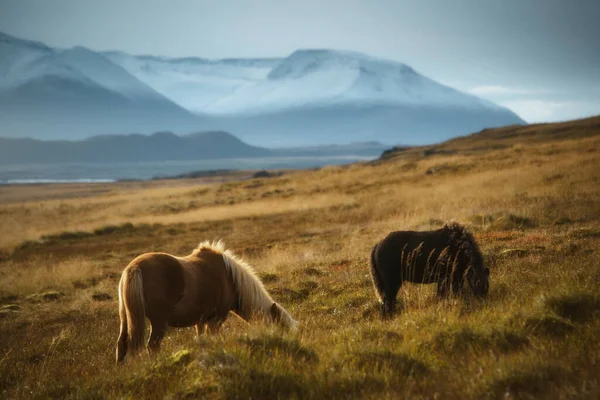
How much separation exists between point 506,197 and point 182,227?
732 inches

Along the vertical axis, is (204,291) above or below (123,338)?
above

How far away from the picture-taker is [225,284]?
346 inches

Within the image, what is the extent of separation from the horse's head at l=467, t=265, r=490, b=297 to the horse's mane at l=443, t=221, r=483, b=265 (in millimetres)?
166

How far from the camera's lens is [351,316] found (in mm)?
9273

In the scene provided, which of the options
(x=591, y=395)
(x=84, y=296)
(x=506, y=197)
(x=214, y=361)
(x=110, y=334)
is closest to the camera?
(x=591, y=395)

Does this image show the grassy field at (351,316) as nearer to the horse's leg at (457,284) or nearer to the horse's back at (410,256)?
the horse's leg at (457,284)

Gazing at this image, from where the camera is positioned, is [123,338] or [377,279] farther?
[377,279]

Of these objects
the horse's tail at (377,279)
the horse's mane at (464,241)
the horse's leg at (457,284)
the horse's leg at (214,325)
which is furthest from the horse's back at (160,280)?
the horse's mane at (464,241)

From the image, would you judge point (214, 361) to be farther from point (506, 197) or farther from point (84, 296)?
point (506, 197)

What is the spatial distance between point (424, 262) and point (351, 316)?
1523mm

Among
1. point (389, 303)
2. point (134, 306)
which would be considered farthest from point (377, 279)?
point (134, 306)

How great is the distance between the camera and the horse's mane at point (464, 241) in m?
8.79

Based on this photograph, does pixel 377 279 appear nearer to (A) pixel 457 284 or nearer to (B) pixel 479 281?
(A) pixel 457 284

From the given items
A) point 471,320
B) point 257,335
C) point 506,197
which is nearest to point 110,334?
point 257,335
